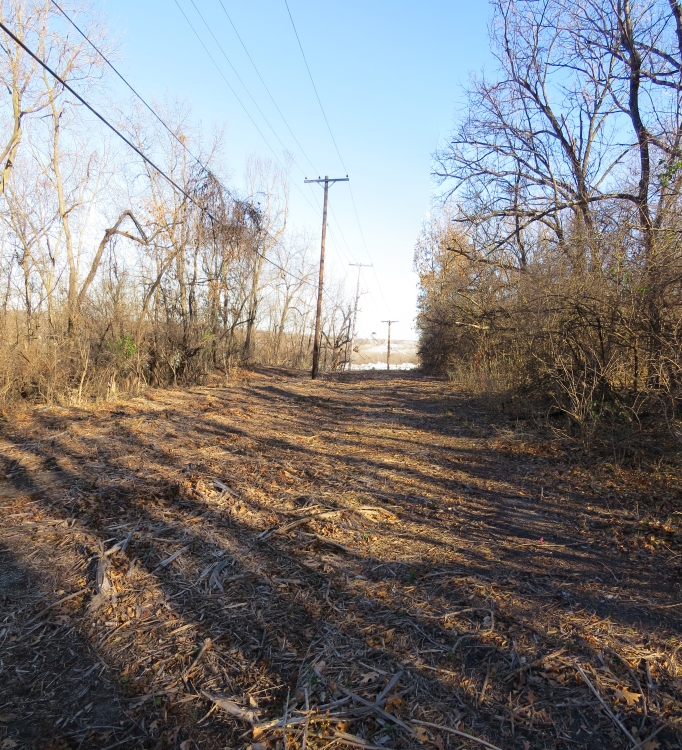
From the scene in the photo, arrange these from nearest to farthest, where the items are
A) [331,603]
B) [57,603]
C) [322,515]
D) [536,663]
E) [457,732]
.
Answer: [457,732], [536,663], [57,603], [331,603], [322,515]

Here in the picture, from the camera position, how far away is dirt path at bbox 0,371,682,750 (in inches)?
91.8

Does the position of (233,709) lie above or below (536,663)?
below

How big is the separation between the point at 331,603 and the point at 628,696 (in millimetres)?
1717

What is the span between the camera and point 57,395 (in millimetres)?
9922

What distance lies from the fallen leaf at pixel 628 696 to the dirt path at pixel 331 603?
0.04ft

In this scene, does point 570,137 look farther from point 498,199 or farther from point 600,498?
point 600,498

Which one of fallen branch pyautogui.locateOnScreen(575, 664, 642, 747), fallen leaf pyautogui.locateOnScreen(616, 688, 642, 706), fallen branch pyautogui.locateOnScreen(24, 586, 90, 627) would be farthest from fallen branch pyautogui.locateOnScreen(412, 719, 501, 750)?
fallen branch pyautogui.locateOnScreen(24, 586, 90, 627)

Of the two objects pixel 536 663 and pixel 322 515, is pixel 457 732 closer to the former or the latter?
pixel 536 663

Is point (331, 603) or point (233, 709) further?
point (331, 603)

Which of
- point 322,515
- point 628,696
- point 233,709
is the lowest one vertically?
point 233,709

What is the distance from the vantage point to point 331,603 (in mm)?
3283

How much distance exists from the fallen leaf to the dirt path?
0.01 m

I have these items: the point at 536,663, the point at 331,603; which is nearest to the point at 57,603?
the point at 331,603

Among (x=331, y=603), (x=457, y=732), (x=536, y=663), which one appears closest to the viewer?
(x=457, y=732)
